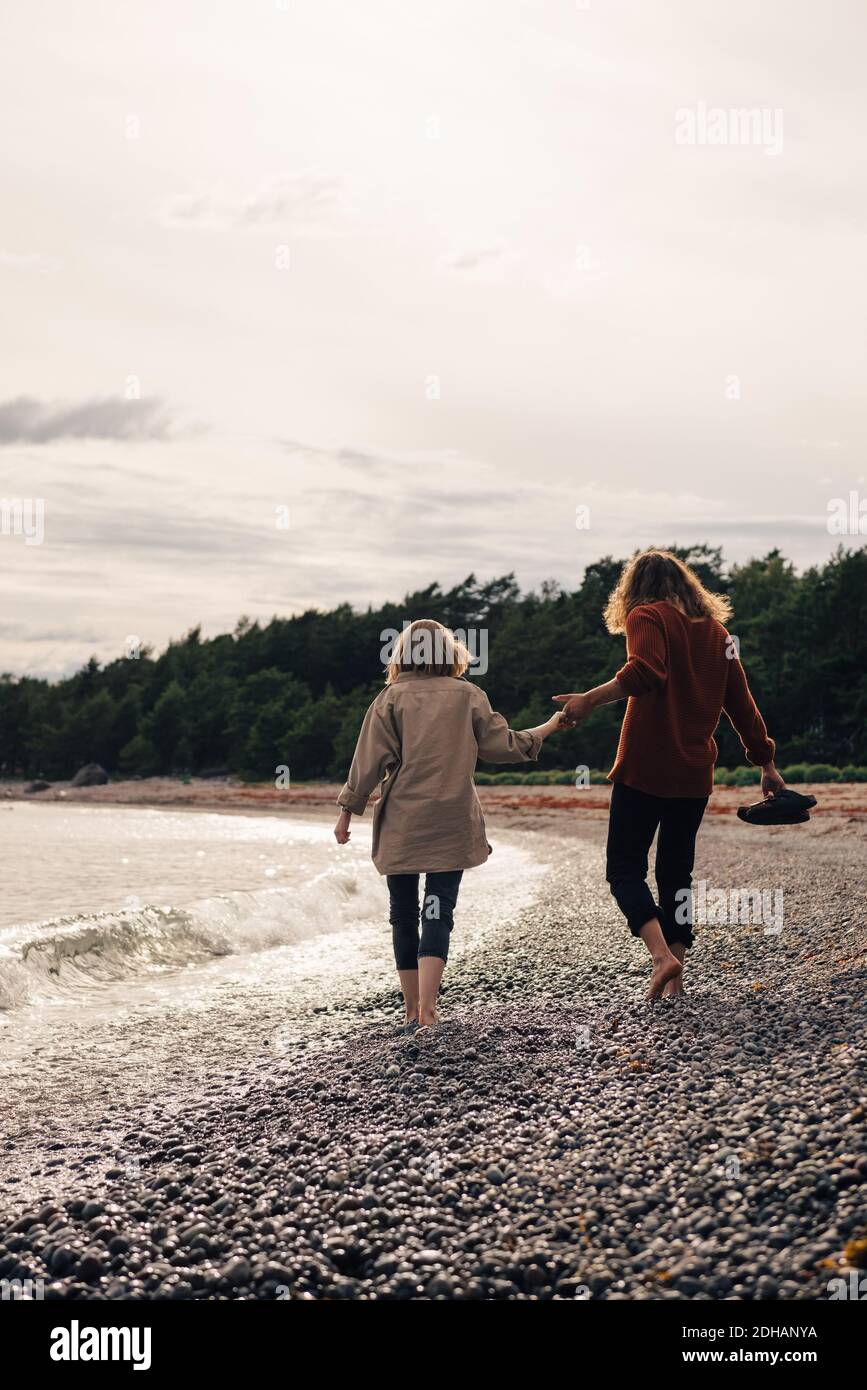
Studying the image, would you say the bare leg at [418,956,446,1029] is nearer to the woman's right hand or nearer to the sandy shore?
the sandy shore

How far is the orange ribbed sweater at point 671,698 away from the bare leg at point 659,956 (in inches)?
25.0

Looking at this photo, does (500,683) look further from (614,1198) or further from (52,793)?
(614,1198)

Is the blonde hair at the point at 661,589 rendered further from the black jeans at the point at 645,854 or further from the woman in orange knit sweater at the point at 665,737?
the black jeans at the point at 645,854

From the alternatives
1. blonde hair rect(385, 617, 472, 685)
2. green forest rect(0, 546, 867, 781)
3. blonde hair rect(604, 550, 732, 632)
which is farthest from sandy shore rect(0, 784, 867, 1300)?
green forest rect(0, 546, 867, 781)

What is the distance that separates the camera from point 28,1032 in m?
6.68

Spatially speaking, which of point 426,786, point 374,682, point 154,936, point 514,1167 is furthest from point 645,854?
point 374,682

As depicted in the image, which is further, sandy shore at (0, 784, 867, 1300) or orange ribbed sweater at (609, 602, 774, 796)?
orange ribbed sweater at (609, 602, 774, 796)

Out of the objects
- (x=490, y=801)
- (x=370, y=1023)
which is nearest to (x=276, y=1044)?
(x=370, y=1023)

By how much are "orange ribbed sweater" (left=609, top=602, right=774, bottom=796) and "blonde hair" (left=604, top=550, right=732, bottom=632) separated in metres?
0.07

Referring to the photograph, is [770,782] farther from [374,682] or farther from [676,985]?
[374,682]

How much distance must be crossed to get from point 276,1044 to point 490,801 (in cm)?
2917

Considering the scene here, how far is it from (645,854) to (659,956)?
0.48 meters

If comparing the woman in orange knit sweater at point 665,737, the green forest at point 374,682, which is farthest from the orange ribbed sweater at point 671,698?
the green forest at point 374,682

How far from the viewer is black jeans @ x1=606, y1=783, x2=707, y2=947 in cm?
502
